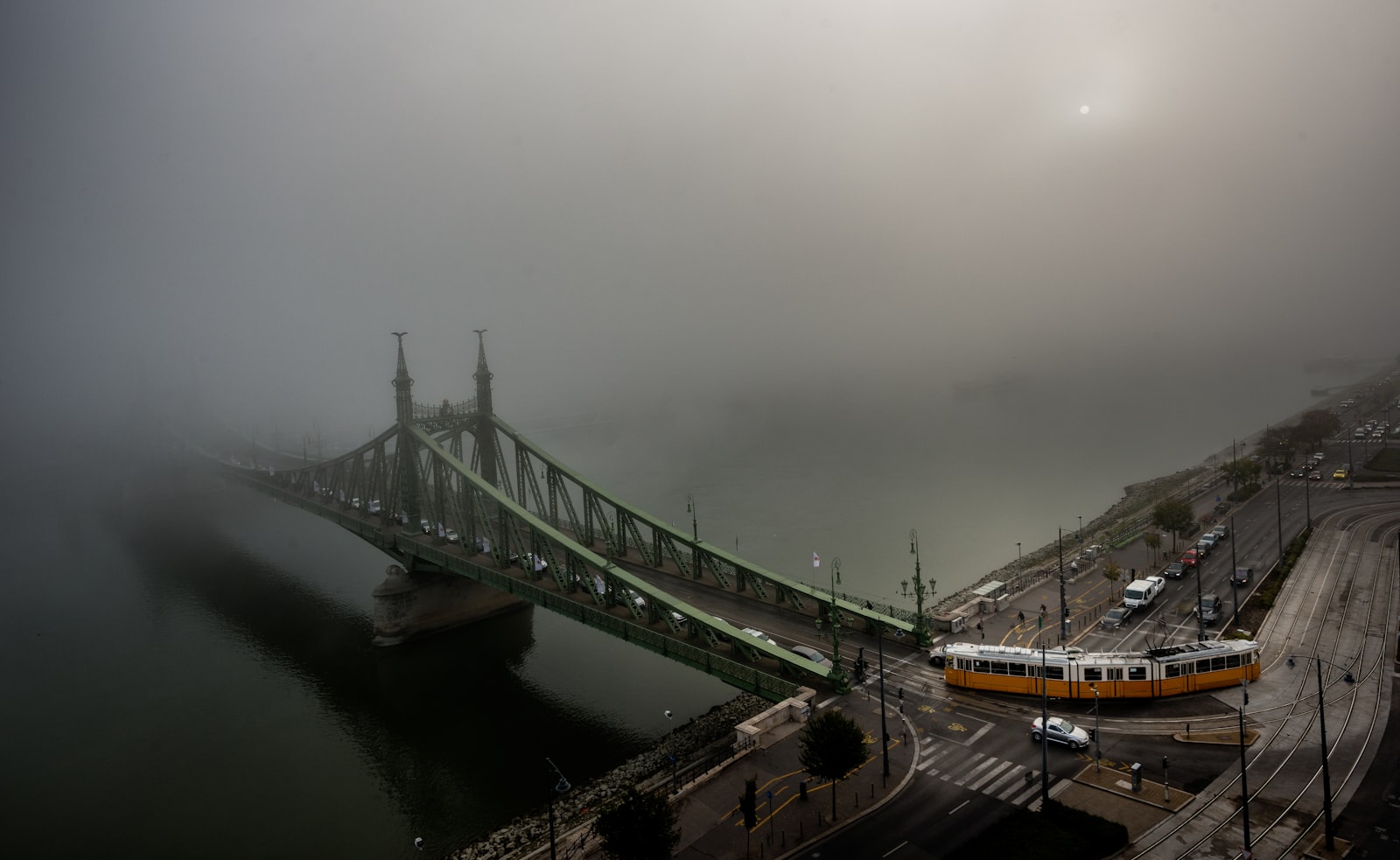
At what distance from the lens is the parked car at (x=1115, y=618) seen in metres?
37.8

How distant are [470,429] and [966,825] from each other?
5366 centimetres

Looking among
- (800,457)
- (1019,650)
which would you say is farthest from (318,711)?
(800,457)

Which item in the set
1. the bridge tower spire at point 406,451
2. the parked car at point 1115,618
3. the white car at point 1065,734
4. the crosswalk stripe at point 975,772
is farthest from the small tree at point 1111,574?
the bridge tower spire at point 406,451

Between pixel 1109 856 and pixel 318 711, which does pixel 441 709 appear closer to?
pixel 318 711

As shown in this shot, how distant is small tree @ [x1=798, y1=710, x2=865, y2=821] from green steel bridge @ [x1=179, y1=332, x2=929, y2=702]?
7207 mm

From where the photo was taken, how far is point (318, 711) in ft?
145

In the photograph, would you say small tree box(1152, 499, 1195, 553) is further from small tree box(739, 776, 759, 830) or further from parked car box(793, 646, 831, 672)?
small tree box(739, 776, 759, 830)

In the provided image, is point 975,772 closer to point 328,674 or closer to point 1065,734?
point 1065,734

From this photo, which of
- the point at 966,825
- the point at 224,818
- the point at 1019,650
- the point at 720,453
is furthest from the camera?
the point at 720,453

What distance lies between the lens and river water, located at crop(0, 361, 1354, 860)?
33.5m

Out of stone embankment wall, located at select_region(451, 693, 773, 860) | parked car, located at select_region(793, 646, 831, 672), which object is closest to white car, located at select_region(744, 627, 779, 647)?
parked car, located at select_region(793, 646, 831, 672)

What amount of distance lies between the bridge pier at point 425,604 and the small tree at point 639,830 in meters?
37.9

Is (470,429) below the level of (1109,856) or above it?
above

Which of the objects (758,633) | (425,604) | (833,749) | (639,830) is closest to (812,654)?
(758,633)
